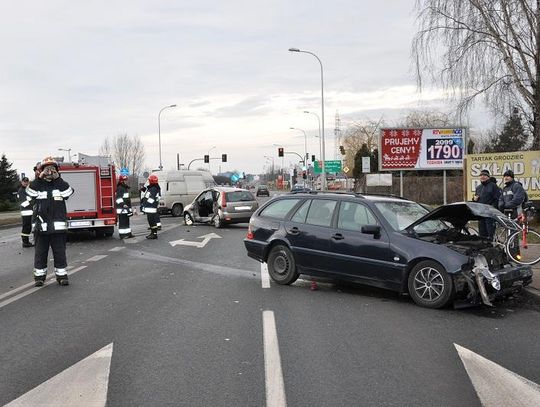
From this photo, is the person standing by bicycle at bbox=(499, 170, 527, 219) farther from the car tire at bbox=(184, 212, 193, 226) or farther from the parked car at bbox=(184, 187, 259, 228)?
the car tire at bbox=(184, 212, 193, 226)

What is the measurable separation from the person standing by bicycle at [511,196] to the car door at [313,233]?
194 inches

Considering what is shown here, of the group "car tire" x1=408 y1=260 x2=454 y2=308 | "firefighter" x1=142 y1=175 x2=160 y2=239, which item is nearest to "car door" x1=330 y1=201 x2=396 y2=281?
"car tire" x1=408 y1=260 x2=454 y2=308

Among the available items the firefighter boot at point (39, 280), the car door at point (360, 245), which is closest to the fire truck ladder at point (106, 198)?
the firefighter boot at point (39, 280)

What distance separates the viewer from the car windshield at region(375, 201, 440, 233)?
7.77 meters

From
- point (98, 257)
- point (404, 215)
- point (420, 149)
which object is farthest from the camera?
point (420, 149)

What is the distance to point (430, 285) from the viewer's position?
709 centimetres

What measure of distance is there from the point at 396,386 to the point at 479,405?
0.63 meters

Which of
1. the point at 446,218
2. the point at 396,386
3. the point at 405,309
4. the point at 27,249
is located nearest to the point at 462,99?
the point at 446,218

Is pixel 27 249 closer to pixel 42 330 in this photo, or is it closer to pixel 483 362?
pixel 42 330

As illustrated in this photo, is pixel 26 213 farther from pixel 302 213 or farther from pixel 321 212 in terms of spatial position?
pixel 321 212

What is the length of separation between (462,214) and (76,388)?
549 cm

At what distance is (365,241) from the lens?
778cm

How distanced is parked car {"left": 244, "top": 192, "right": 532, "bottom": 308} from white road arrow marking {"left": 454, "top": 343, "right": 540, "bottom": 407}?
77.1 inches

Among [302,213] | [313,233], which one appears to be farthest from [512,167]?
[313,233]
